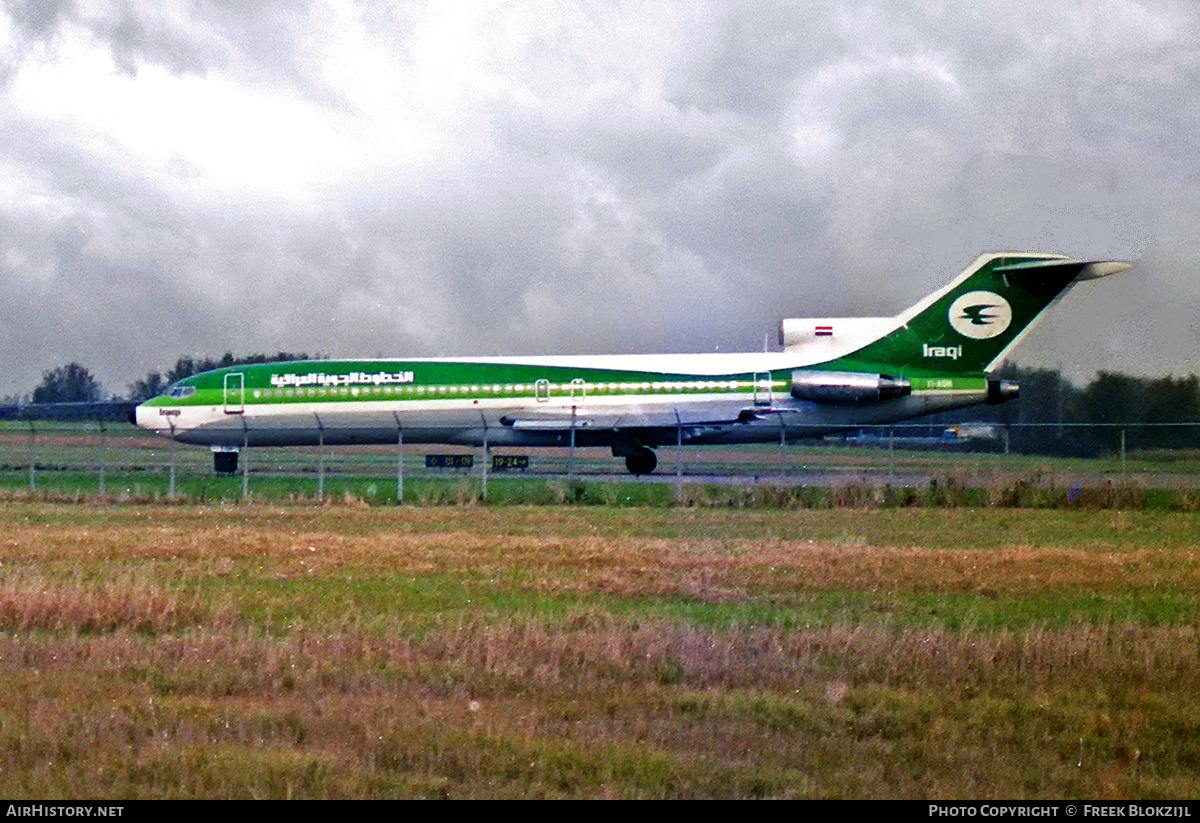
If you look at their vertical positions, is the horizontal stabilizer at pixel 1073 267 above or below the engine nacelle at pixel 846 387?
above

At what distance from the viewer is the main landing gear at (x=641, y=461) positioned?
3872 cm

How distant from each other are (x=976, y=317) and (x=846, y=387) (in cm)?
438

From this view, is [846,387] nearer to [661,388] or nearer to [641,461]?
[661,388]

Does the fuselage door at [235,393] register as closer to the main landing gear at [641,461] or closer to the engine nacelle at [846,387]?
the main landing gear at [641,461]

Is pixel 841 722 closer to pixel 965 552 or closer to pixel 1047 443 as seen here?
pixel 965 552

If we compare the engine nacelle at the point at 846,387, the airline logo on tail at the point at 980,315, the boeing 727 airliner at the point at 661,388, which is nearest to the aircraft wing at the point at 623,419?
the boeing 727 airliner at the point at 661,388

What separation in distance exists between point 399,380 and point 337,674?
29922 mm

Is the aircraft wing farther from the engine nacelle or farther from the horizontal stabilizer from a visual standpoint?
the horizontal stabilizer

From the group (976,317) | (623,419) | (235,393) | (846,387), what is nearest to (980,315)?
(976,317)

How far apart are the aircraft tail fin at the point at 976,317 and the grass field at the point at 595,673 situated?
2056 cm

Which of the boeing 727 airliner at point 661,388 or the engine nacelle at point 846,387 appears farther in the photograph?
the boeing 727 airliner at point 661,388

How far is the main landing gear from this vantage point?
38719 mm

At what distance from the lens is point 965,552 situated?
56.7 ft

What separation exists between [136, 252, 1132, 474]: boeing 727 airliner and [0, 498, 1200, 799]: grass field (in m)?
19.9
